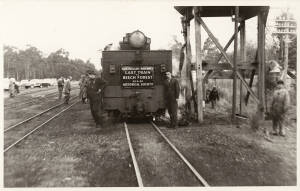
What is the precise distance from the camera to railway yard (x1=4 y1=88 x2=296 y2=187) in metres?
6.31

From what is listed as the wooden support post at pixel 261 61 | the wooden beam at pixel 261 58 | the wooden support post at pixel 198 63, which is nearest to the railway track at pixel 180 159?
the wooden support post at pixel 198 63

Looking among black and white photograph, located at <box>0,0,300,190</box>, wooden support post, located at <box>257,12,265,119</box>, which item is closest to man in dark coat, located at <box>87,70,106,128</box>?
black and white photograph, located at <box>0,0,300,190</box>

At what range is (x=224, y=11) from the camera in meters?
12.8

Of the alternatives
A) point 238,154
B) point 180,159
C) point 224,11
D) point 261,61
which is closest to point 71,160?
point 180,159

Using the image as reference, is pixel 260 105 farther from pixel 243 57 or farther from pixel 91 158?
pixel 91 158

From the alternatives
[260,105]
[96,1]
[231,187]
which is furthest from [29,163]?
[260,105]

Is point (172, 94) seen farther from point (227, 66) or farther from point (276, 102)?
point (276, 102)

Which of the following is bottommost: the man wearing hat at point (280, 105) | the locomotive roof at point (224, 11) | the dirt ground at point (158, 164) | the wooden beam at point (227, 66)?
the dirt ground at point (158, 164)

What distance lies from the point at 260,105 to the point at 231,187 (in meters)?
6.65

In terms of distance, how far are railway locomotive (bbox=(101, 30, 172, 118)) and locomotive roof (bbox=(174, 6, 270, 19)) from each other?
184 centimetres

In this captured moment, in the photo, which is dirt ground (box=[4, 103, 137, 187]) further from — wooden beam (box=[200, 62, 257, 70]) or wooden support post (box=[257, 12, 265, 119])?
wooden support post (box=[257, 12, 265, 119])

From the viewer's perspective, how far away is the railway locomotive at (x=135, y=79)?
1239cm

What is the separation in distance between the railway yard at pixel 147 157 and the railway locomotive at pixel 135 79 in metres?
0.96

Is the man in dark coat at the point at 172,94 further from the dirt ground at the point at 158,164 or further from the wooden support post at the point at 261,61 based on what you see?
the wooden support post at the point at 261,61
